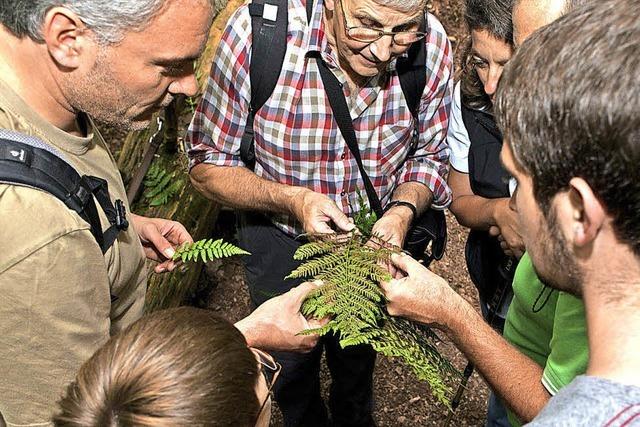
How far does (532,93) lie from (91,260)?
149 centimetres

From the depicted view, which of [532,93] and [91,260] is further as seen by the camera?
[91,260]

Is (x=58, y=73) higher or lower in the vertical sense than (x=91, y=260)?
higher

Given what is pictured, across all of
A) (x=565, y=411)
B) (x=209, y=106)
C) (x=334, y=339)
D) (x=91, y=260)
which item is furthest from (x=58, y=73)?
(x=334, y=339)

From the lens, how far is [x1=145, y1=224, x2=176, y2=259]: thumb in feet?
10.6

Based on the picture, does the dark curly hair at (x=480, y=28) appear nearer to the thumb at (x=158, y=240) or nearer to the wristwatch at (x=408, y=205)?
the wristwatch at (x=408, y=205)

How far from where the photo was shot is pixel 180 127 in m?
5.86

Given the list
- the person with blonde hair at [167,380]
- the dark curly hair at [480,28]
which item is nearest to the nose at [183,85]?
the person with blonde hair at [167,380]

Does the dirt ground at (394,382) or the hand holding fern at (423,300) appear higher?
the hand holding fern at (423,300)

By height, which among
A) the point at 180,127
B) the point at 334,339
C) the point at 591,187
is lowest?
the point at 334,339

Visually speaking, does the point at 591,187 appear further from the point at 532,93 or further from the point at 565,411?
the point at 565,411

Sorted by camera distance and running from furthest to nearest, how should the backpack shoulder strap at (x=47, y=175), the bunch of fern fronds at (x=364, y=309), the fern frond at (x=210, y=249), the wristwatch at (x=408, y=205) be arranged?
the wristwatch at (x=408, y=205) → the fern frond at (x=210, y=249) → the bunch of fern fronds at (x=364, y=309) → the backpack shoulder strap at (x=47, y=175)

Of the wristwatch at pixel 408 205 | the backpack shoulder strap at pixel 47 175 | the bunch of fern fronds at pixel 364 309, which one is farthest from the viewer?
the wristwatch at pixel 408 205

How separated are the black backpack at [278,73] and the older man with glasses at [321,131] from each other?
0.03m

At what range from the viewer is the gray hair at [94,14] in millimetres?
2078
